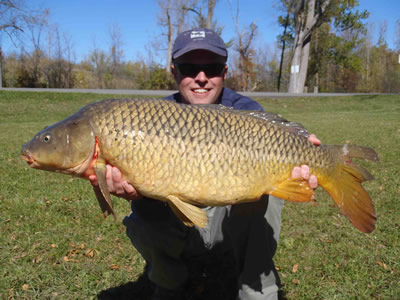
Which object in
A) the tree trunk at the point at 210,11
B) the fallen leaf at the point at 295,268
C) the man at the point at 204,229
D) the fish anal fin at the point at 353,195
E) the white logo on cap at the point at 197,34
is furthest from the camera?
the tree trunk at the point at 210,11

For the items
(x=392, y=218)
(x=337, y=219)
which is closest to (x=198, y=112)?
(x=337, y=219)

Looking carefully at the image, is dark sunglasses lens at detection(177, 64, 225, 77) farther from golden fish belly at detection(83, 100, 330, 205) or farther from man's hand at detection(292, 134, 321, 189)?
man's hand at detection(292, 134, 321, 189)

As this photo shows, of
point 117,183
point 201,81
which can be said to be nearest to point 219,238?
point 117,183

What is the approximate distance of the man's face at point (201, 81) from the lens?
2.21 meters

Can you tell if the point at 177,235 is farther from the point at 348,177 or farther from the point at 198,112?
the point at 348,177

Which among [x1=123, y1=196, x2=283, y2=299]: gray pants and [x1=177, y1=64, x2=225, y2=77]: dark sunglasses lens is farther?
[x1=177, y1=64, x2=225, y2=77]: dark sunglasses lens

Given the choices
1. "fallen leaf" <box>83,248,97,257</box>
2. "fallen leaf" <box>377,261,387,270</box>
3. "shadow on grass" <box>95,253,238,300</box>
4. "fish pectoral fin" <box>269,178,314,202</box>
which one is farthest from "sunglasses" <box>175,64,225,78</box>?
"fallen leaf" <box>377,261,387,270</box>

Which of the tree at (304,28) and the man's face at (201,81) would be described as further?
the tree at (304,28)

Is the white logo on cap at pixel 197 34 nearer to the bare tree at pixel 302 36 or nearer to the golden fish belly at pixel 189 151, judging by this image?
the golden fish belly at pixel 189 151

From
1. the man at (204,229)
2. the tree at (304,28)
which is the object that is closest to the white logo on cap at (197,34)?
the man at (204,229)

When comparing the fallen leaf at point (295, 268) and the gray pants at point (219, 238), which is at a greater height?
the gray pants at point (219, 238)

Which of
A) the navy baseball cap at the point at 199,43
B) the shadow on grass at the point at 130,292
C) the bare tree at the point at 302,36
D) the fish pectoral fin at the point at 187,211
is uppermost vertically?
the bare tree at the point at 302,36

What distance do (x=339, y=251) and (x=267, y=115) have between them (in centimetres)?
131

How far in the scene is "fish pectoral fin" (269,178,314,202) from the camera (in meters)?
1.56
